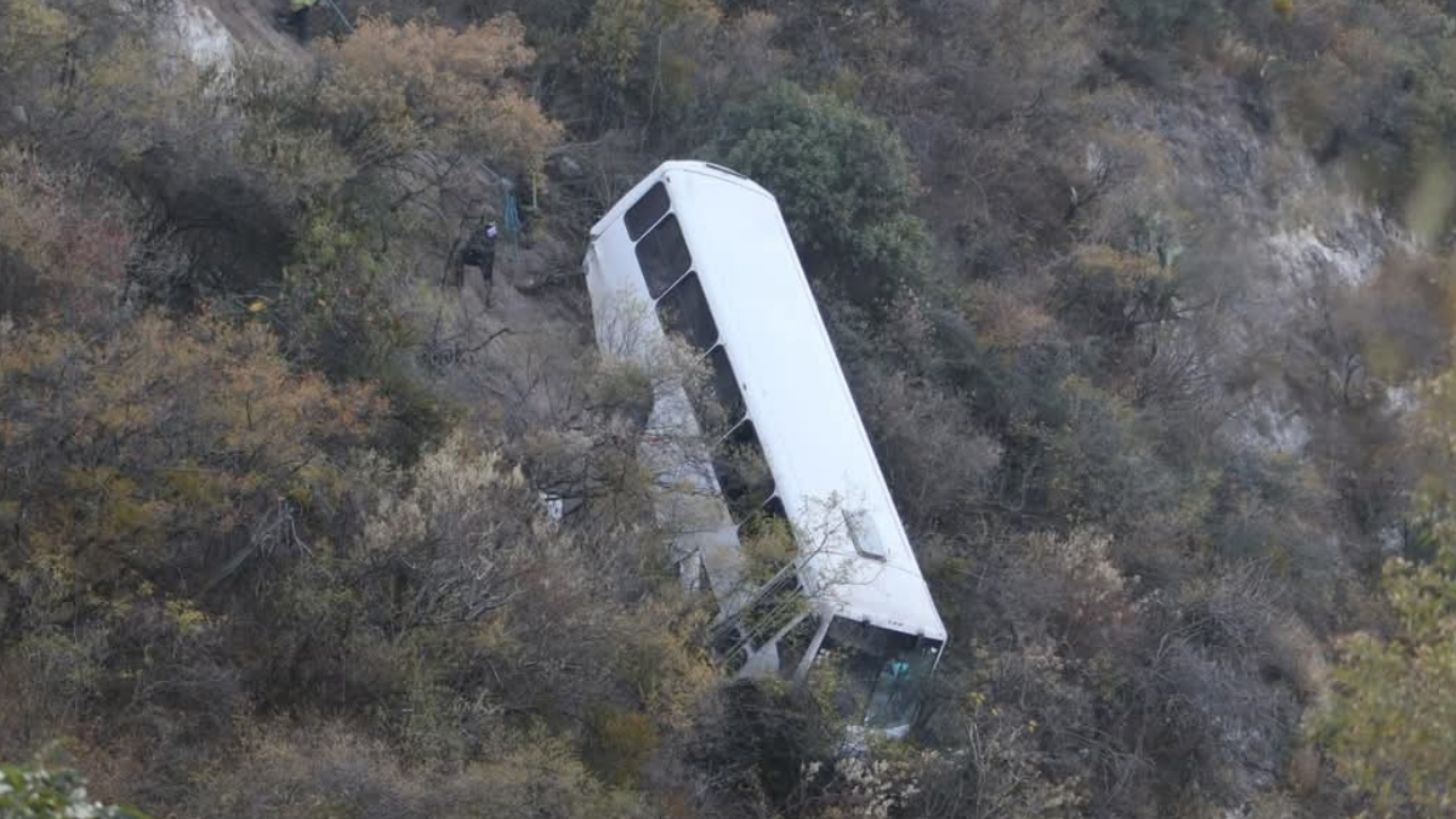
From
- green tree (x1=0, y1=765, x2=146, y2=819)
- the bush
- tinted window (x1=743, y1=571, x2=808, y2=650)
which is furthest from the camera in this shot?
the bush

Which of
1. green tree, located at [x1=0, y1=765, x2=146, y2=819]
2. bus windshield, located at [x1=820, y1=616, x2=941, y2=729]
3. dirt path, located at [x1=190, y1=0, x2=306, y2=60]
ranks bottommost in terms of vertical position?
bus windshield, located at [x1=820, y1=616, x2=941, y2=729]

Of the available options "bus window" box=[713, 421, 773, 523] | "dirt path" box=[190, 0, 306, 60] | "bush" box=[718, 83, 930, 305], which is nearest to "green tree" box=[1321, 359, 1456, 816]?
"bus window" box=[713, 421, 773, 523]

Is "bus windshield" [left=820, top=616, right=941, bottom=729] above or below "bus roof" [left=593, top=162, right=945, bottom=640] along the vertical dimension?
below

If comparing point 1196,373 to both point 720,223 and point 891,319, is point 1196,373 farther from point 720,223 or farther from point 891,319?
point 720,223

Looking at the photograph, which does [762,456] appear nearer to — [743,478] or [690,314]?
[743,478]

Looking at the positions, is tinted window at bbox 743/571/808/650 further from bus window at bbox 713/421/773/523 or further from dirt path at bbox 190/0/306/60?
dirt path at bbox 190/0/306/60

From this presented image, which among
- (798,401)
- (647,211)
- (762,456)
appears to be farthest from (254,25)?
(762,456)
